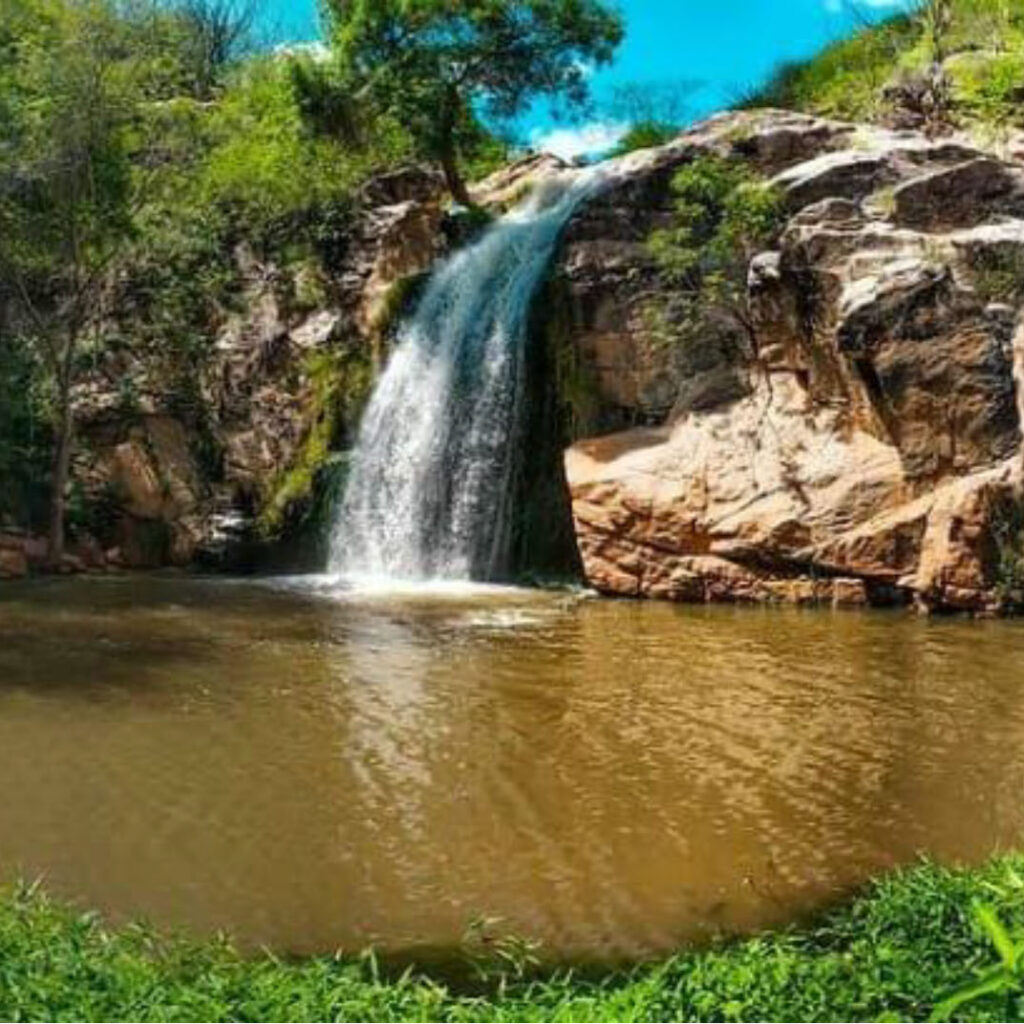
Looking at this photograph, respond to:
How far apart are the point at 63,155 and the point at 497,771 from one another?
48.2ft

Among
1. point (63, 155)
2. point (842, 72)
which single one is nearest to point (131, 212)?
point (63, 155)

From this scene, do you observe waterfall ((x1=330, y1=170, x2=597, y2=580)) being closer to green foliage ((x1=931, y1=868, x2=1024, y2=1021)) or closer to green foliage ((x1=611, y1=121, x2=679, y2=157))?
green foliage ((x1=611, y1=121, x2=679, y2=157))

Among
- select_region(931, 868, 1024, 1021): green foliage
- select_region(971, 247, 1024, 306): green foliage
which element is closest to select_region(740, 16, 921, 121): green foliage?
select_region(971, 247, 1024, 306): green foliage

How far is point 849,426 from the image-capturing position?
55.9ft

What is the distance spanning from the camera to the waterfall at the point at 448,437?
19.9 meters

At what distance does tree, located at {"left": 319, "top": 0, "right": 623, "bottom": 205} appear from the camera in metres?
25.3

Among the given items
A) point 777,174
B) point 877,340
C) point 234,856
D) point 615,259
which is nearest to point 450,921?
point 234,856

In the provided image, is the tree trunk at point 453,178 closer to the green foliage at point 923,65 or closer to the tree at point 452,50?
the tree at point 452,50

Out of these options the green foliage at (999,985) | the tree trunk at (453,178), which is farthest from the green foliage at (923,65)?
the green foliage at (999,985)

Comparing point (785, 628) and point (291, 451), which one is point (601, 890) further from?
point (291, 451)

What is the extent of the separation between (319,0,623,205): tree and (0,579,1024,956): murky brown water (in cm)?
1463

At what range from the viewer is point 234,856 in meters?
7.00

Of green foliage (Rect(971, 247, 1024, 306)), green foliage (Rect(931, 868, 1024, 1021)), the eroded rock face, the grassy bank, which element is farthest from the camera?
green foliage (Rect(971, 247, 1024, 306))

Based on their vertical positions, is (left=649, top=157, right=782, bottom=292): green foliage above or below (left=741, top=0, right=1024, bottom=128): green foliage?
below
